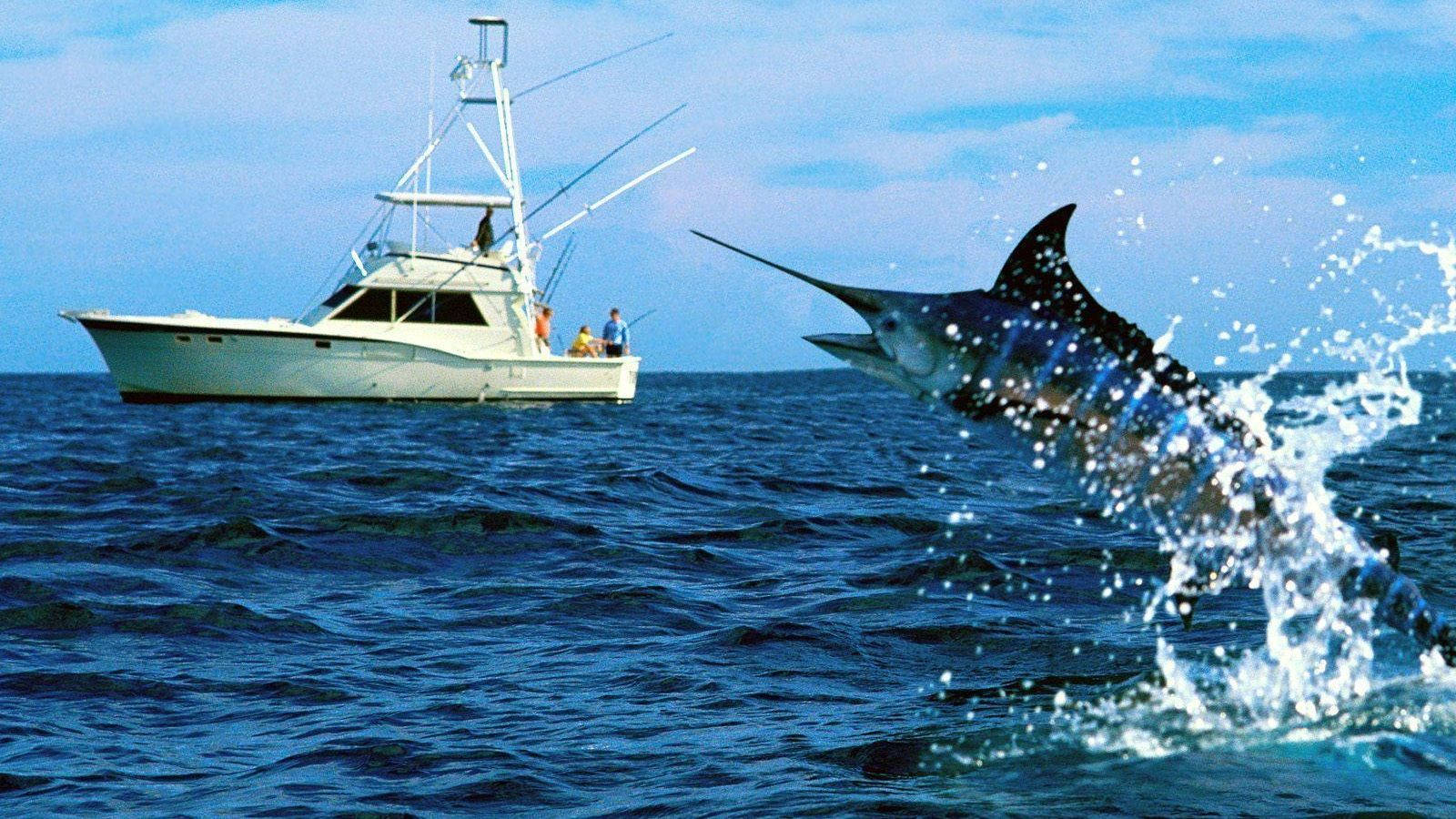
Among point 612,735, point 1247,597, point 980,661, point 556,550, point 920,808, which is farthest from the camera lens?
point 556,550

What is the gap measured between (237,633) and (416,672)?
139 centimetres

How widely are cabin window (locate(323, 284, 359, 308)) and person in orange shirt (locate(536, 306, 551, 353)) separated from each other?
429 centimetres

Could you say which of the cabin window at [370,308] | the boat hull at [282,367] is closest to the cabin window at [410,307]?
the cabin window at [370,308]

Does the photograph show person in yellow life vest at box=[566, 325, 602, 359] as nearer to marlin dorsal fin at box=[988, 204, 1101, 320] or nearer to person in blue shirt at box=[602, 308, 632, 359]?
person in blue shirt at box=[602, 308, 632, 359]

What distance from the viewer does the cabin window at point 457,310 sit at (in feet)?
96.6

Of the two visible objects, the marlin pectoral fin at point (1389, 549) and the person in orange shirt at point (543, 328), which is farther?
the person in orange shirt at point (543, 328)

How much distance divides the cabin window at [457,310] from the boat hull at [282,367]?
3.35 feet

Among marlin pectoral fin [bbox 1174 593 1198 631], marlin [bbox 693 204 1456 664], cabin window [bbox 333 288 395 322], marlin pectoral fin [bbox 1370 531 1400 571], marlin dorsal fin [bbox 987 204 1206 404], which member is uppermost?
cabin window [bbox 333 288 395 322]

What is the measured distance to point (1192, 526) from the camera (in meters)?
5.34

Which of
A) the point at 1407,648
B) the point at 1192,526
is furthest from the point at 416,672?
the point at 1407,648

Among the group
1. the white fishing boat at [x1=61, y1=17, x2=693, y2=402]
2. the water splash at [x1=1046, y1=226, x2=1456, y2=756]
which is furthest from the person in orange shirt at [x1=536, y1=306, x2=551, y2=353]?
the water splash at [x1=1046, y1=226, x2=1456, y2=756]

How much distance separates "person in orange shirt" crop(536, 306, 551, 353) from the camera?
31375 mm

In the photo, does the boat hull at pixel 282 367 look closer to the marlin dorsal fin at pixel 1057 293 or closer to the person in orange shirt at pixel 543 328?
the person in orange shirt at pixel 543 328

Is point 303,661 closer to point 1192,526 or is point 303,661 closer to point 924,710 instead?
point 924,710
